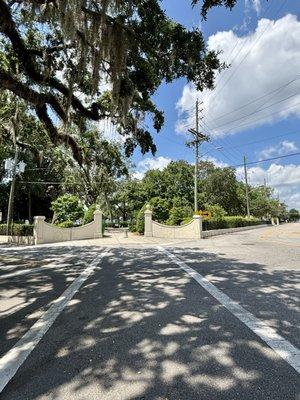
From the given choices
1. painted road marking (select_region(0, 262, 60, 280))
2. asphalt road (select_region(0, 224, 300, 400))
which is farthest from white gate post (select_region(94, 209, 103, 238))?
asphalt road (select_region(0, 224, 300, 400))

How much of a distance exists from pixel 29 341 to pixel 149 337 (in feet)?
5.04

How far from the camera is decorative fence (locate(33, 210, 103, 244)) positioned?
22125mm

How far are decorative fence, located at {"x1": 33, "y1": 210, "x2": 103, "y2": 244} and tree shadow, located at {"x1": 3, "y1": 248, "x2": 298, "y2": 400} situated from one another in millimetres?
16528

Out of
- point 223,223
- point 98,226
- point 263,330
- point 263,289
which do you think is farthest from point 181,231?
point 263,330

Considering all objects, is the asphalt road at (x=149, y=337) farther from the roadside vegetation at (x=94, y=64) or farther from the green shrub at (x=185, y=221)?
the green shrub at (x=185, y=221)

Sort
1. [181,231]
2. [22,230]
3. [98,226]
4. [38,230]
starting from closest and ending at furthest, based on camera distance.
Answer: [38,230] → [22,230] → [181,231] → [98,226]

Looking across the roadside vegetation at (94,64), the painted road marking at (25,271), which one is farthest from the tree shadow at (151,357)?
the roadside vegetation at (94,64)

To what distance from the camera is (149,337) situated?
456cm

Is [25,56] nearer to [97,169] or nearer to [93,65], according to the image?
[93,65]

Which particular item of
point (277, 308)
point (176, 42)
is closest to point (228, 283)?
point (277, 308)

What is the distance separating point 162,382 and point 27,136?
2244cm

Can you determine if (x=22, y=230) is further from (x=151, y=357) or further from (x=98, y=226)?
(x=151, y=357)

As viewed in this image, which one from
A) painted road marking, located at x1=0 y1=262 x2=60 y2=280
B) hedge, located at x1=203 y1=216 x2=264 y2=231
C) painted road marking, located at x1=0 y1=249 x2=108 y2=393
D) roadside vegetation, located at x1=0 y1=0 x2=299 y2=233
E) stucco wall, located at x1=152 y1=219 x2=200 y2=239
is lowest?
painted road marking, located at x1=0 y1=249 x2=108 y2=393

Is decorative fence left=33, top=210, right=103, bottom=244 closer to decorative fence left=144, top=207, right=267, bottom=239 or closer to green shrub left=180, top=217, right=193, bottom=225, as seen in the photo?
decorative fence left=144, top=207, right=267, bottom=239
